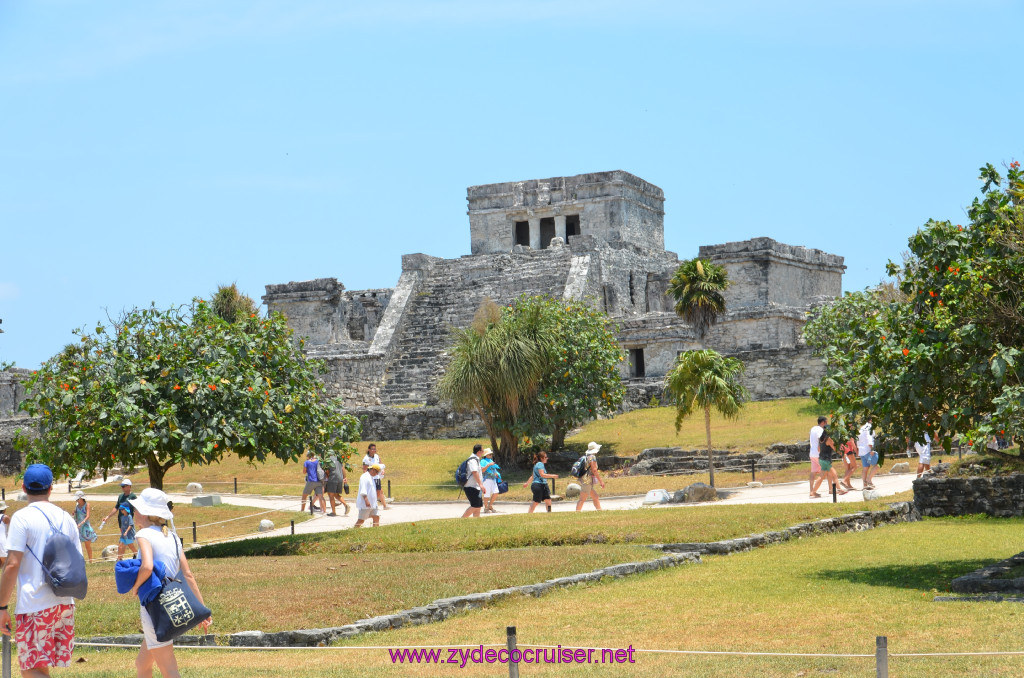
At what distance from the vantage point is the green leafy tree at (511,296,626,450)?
28.5m

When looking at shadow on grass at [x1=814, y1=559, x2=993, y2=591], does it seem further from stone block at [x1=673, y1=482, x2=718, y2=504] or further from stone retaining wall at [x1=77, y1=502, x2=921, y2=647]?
stone block at [x1=673, y1=482, x2=718, y2=504]

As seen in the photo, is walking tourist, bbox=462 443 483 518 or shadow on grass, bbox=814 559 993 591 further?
walking tourist, bbox=462 443 483 518

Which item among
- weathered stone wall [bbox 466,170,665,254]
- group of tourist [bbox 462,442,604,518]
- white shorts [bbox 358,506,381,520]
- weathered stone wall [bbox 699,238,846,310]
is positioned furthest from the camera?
weathered stone wall [bbox 466,170,665,254]

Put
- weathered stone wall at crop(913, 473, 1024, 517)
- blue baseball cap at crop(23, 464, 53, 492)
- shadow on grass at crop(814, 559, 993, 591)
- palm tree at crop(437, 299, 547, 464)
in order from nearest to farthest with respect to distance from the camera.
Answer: blue baseball cap at crop(23, 464, 53, 492) < shadow on grass at crop(814, 559, 993, 591) < weathered stone wall at crop(913, 473, 1024, 517) < palm tree at crop(437, 299, 547, 464)

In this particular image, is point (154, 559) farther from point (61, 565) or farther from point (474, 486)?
point (474, 486)

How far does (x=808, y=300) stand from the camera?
42719 millimetres

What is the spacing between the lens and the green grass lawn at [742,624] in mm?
8281


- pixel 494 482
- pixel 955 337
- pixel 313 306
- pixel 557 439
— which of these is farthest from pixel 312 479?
pixel 313 306

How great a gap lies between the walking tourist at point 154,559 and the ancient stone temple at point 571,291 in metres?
27.0

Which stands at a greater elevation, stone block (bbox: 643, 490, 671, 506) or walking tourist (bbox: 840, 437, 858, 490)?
walking tourist (bbox: 840, 437, 858, 490)

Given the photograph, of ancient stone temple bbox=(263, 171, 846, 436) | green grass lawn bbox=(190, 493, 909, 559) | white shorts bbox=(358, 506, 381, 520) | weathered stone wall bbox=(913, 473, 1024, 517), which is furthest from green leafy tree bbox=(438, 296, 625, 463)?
weathered stone wall bbox=(913, 473, 1024, 517)

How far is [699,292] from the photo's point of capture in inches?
1419

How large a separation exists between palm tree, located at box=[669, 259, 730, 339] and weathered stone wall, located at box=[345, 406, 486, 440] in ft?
23.8

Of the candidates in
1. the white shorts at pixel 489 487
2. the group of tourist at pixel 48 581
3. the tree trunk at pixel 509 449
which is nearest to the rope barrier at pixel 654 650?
the group of tourist at pixel 48 581
